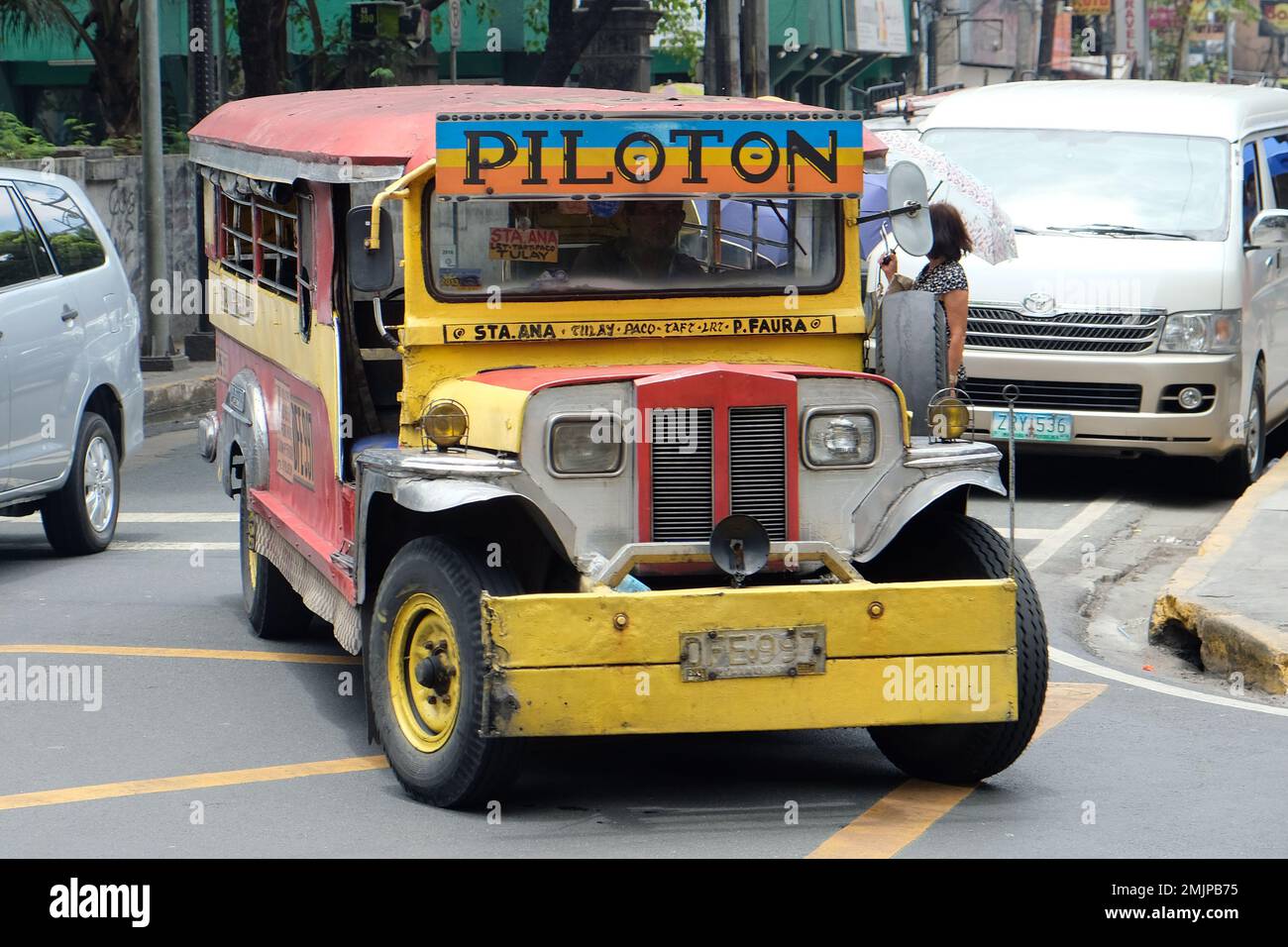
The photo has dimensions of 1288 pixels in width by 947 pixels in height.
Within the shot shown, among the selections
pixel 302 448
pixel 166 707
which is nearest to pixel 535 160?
pixel 302 448

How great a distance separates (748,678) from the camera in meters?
5.95

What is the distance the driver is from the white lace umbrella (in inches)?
149

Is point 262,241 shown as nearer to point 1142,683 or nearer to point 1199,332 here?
point 1142,683

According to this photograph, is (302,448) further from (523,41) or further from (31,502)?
(523,41)

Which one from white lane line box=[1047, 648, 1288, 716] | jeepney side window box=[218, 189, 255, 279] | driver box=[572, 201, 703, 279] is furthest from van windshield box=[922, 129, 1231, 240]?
driver box=[572, 201, 703, 279]

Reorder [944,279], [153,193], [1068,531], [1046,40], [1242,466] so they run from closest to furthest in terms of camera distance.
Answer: [944,279] < [1068,531] < [1242,466] < [153,193] < [1046,40]

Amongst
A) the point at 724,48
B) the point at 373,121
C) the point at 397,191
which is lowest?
the point at 397,191

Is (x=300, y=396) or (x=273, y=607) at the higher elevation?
(x=300, y=396)

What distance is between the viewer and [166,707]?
766 cm

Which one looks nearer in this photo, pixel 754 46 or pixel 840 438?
pixel 840 438

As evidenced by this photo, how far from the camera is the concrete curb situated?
17094mm

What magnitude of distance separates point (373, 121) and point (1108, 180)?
7.41 metres

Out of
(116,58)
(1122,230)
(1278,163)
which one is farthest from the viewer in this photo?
(116,58)

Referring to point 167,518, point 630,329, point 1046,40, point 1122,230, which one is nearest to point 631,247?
point 630,329
